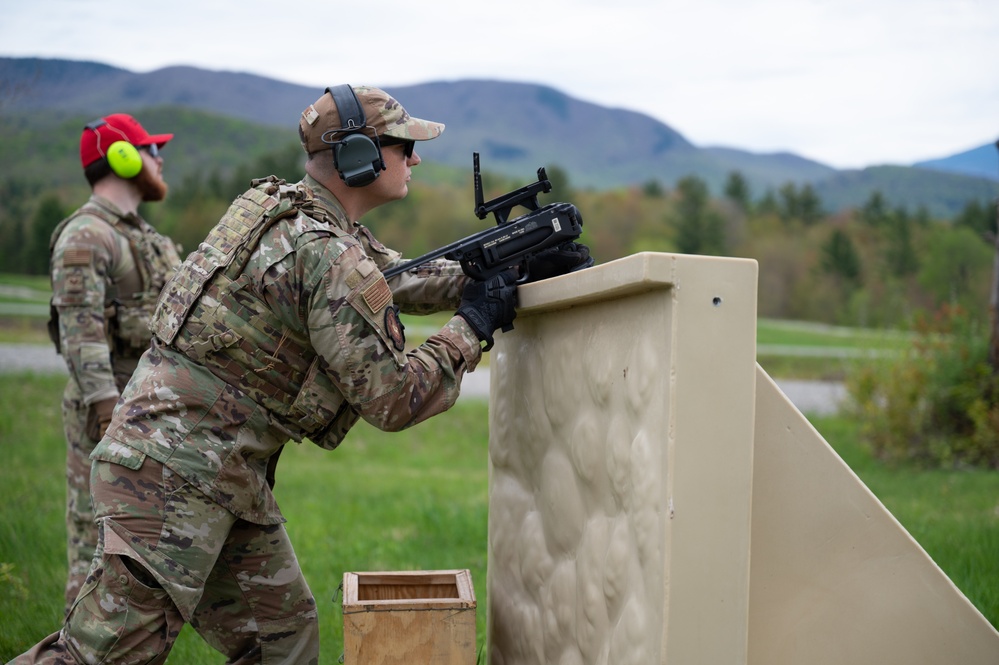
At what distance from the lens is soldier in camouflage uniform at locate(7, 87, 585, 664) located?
279 cm

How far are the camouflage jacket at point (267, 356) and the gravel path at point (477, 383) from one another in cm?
1137

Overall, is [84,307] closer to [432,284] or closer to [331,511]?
[432,284]


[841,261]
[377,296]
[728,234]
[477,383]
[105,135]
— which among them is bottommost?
[841,261]

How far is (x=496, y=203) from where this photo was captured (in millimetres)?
3350

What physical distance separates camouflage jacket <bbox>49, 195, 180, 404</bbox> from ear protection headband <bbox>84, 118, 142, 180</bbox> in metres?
0.18

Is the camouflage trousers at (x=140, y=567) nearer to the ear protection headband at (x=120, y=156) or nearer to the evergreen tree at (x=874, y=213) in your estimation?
the ear protection headband at (x=120, y=156)

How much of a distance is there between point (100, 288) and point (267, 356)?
2.28 m

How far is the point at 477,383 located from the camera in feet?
58.3

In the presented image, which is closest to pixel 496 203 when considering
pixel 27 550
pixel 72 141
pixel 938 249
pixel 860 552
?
A: pixel 860 552

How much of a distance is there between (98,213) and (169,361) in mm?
2276

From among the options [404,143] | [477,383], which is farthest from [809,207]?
[404,143]

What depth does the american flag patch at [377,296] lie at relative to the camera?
2.77 metres

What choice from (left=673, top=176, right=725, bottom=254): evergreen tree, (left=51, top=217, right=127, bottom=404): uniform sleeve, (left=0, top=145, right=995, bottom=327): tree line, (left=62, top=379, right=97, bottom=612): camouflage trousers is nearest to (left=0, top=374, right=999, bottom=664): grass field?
(left=62, top=379, right=97, bottom=612): camouflage trousers

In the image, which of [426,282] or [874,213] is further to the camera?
[874,213]
